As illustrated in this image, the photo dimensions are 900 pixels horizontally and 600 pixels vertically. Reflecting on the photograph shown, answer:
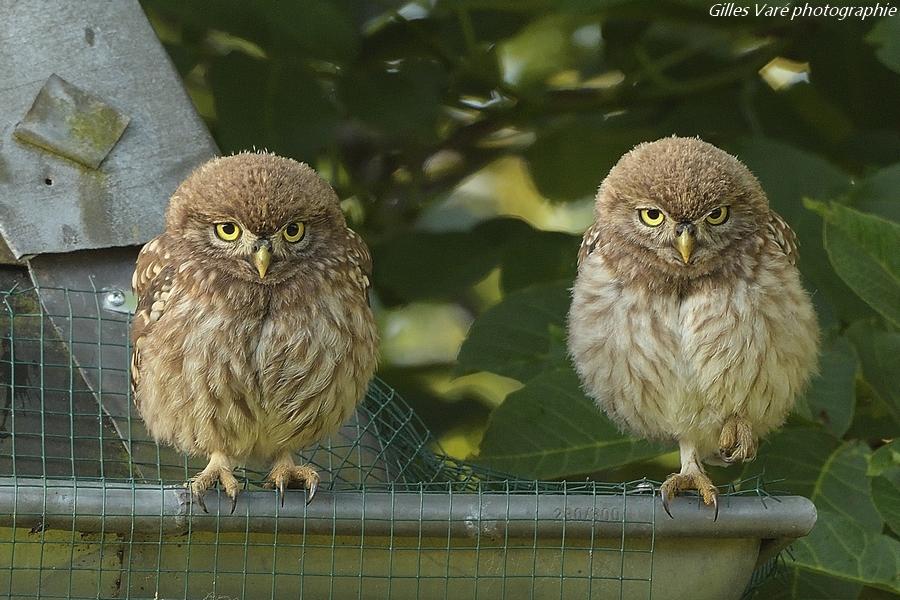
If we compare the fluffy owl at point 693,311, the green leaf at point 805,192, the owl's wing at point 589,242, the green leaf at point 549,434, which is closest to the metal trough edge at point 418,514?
the fluffy owl at point 693,311

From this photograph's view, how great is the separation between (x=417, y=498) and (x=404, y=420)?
3.80 ft

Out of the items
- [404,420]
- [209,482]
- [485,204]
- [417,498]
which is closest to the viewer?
[417,498]

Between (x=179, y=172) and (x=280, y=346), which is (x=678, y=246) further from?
(x=179, y=172)

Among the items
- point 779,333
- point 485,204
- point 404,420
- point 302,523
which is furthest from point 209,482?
point 485,204

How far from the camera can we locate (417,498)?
3.43m

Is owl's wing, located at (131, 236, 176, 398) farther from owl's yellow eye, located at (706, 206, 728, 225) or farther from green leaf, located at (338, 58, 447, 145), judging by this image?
owl's yellow eye, located at (706, 206, 728, 225)

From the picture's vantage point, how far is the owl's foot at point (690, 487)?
3600 mm

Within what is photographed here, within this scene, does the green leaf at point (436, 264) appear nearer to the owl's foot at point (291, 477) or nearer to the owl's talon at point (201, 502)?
the owl's foot at point (291, 477)

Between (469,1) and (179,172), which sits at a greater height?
(469,1)

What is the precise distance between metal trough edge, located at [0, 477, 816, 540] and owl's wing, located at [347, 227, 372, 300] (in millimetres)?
832

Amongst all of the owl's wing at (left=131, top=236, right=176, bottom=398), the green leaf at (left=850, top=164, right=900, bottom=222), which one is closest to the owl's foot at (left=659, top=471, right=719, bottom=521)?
the green leaf at (left=850, top=164, right=900, bottom=222)

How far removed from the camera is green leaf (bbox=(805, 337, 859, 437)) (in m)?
4.30

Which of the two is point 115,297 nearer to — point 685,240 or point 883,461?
point 685,240

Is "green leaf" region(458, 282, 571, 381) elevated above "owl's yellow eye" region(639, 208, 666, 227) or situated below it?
below
